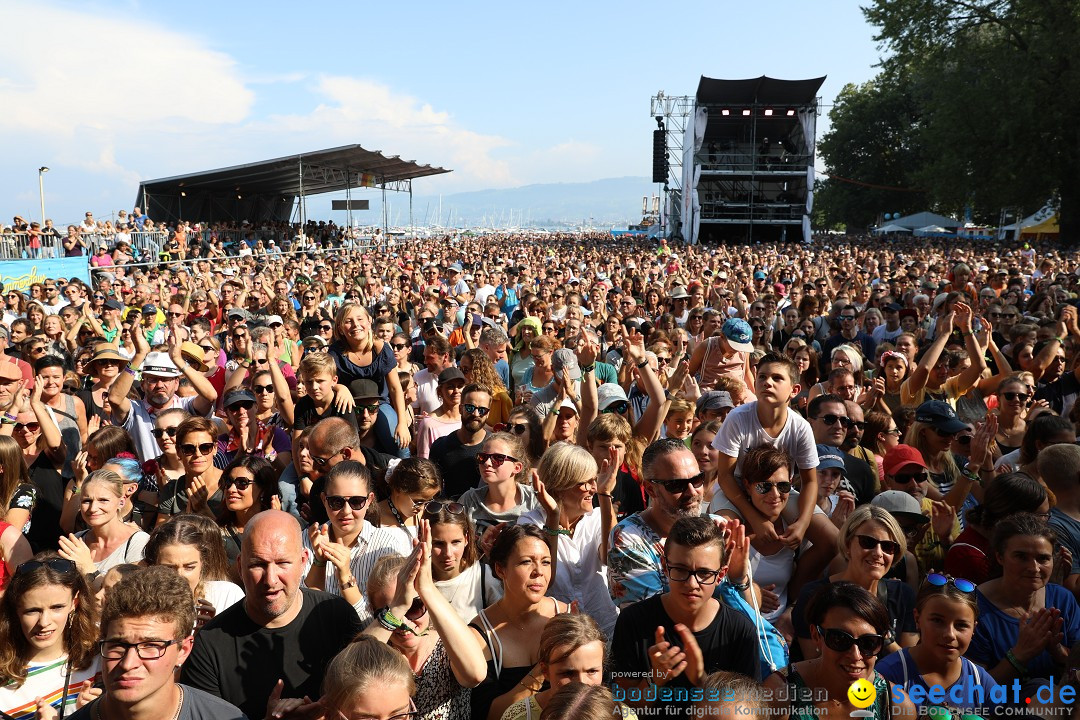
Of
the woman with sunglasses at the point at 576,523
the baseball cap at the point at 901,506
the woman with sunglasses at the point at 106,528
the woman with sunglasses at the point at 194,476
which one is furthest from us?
the woman with sunglasses at the point at 194,476

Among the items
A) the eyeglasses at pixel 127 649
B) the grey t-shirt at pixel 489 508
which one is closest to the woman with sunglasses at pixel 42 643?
the eyeglasses at pixel 127 649

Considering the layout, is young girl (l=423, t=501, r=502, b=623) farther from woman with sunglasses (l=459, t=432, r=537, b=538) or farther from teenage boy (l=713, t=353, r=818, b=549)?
teenage boy (l=713, t=353, r=818, b=549)

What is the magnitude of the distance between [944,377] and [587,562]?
400 cm

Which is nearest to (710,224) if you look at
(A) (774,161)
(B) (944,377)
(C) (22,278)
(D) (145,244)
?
(A) (774,161)

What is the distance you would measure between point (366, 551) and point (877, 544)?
2.16 meters

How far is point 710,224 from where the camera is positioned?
35.7 m

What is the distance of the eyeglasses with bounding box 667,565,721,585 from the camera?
106 inches

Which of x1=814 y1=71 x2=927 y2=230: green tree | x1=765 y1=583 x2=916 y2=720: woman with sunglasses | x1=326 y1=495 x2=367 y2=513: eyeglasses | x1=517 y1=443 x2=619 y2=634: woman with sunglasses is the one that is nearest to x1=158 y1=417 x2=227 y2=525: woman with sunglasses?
x1=326 y1=495 x2=367 y2=513: eyeglasses

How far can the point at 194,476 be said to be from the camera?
434 cm

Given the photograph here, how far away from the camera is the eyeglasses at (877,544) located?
10.5ft

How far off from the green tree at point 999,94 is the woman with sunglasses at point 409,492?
31528 millimetres

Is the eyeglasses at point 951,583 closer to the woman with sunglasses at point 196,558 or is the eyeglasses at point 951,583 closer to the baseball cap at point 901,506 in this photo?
the baseball cap at point 901,506

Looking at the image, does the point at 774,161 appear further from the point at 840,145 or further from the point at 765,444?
the point at 765,444

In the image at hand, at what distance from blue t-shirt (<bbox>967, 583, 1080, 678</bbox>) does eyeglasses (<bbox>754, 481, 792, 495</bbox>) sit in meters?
0.85
